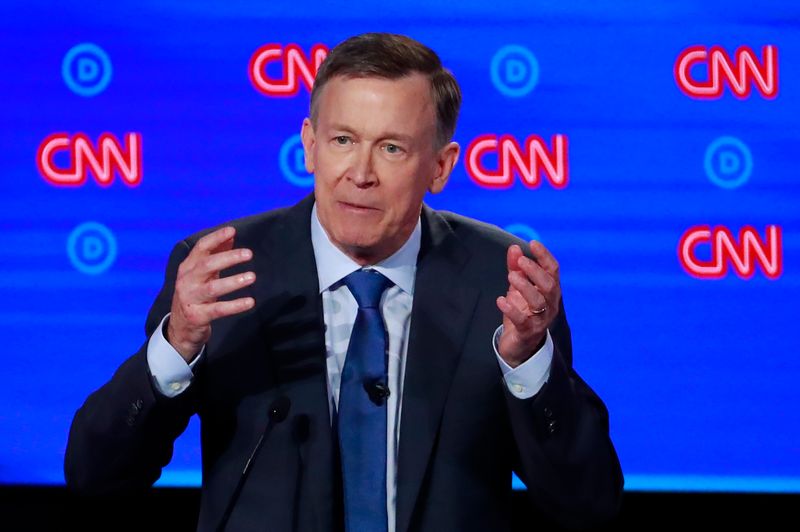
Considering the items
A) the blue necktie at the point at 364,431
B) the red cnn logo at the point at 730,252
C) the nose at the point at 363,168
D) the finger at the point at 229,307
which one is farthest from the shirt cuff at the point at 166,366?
the red cnn logo at the point at 730,252

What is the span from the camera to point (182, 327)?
1.53 meters

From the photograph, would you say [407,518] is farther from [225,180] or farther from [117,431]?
[225,180]

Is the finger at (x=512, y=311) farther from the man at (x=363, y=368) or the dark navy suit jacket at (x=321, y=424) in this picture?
the dark navy suit jacket at (x=321, y=424)

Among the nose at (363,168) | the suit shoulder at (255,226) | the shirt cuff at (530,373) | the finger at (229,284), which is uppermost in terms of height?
the nose at (363,168)

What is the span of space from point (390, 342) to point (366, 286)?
0.09 metres

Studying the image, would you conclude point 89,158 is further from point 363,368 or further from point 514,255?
point 514,255

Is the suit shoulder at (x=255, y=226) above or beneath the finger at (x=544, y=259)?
above

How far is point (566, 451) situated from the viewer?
1.60m

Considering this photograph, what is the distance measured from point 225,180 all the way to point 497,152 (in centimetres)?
67

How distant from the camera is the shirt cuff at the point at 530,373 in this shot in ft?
5.16

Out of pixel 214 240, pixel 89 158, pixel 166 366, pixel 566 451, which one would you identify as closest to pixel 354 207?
pixel 214 240

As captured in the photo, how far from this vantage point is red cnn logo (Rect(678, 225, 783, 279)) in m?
2.79

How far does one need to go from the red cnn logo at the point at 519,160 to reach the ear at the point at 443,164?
2.96 feet

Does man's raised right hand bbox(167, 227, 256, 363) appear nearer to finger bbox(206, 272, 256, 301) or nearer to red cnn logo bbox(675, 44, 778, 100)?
finger bbox(206, 272, 256, 301)
